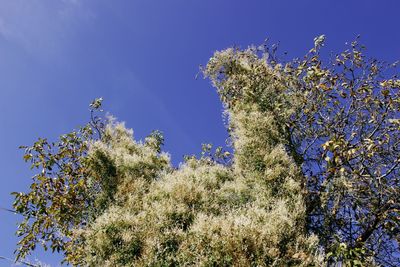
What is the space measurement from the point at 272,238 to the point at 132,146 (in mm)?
12076

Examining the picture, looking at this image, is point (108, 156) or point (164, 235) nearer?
point (164, 235)

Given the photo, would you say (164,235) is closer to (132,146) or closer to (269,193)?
(269,193)

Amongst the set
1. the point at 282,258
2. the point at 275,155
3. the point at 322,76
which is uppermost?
the point at 322,76

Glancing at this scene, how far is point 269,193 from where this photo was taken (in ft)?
48.2

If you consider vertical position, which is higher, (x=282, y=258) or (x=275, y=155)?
(x=275, y=155)

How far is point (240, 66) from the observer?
20.4m

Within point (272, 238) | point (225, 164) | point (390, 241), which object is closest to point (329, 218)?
point (390, 241)

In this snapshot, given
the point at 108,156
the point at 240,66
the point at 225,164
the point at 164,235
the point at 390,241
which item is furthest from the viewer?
the point at 225,164

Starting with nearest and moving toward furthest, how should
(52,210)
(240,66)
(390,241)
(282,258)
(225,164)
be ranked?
(282,258), (390,241), (52,210), (240,66), (225,164)

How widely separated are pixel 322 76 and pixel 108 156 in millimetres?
10157

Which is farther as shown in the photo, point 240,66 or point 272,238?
point 240,66

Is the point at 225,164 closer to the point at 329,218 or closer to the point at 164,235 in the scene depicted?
the point at 329,218

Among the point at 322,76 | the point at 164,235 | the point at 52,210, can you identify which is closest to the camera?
the point at 164,235

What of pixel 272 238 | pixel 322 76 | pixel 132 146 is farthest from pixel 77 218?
pixel 322 76
